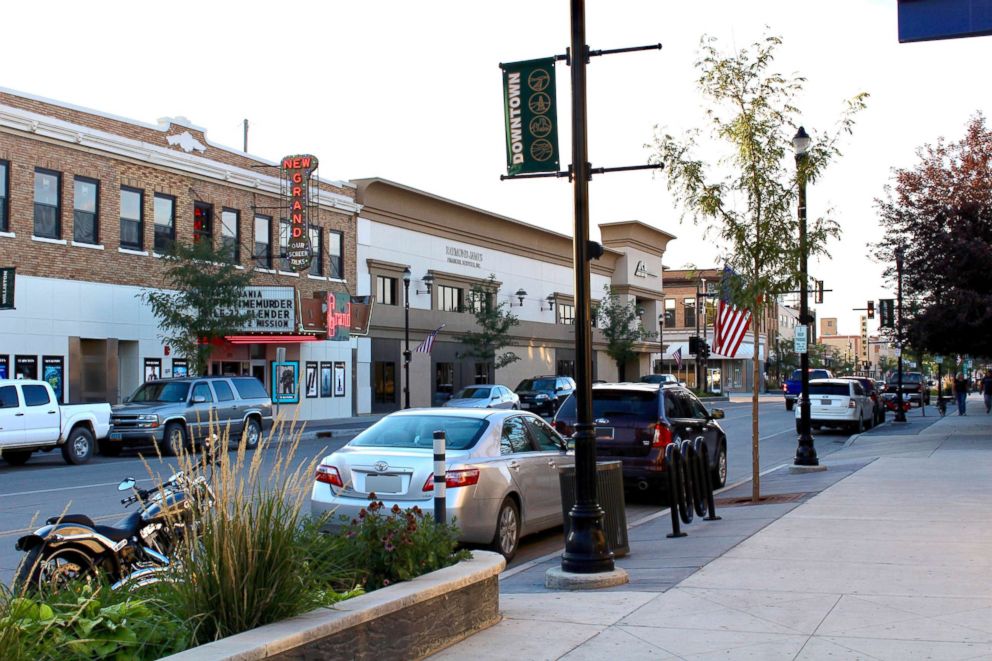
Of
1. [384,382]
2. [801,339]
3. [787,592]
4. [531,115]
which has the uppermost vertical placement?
[531,115]

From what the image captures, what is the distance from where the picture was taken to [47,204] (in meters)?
29.6

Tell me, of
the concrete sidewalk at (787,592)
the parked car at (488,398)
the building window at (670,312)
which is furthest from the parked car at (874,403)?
the building window at (670,312)

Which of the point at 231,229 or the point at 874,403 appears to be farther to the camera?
the point at 231,229

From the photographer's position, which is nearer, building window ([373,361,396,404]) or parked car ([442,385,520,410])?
parked car ([442,385,520,410])

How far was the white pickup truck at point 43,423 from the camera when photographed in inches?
834

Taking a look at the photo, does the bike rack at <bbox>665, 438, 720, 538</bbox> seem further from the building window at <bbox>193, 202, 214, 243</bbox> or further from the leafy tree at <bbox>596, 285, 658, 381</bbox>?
the leafy tree at <bbox>596, 285, 658, 381</bbox>

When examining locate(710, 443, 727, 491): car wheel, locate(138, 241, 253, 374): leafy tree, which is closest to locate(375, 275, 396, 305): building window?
locate(138, 241, 253, 374): leafy tree

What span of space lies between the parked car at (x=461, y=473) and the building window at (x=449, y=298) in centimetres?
3817

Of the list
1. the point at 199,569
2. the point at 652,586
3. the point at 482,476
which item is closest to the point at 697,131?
the point at 482,476

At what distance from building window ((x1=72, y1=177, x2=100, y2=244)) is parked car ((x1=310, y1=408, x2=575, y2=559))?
2246 centimetres

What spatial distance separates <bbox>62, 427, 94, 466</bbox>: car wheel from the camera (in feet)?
73.7

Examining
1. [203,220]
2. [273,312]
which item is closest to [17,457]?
[273,312]

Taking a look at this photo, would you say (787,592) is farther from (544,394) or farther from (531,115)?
(544,394)

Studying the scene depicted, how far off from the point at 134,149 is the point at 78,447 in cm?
1279
